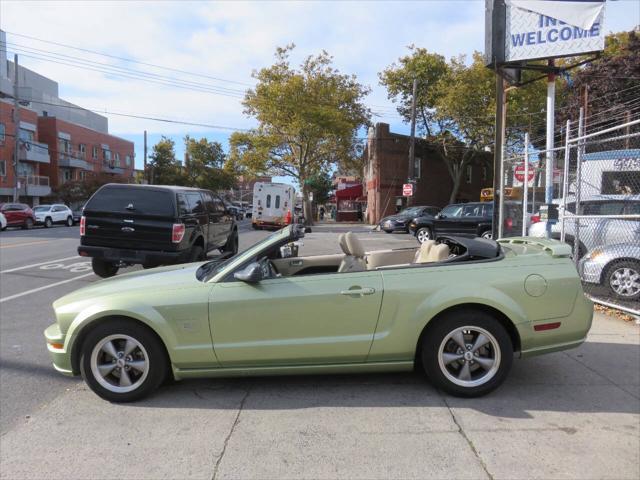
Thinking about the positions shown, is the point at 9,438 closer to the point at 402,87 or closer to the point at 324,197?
the point at 402,87

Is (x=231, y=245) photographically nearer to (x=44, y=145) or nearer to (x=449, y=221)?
(x=449, y=221)

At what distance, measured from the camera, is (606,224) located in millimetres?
8844

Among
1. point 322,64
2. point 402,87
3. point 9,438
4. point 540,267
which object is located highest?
point 322,64

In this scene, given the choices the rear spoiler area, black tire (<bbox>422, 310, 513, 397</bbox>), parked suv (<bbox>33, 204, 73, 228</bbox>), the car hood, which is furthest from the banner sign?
parked suv (<bbox>33, 204, 73, 228</bbox>)

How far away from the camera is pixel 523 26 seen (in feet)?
33.8

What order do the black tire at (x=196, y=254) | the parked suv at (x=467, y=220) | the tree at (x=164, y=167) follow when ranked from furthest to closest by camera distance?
the tree at (x=164, y=167) < the parked suv at (x=467, y=220) < the black tire at (x=196, y=254)

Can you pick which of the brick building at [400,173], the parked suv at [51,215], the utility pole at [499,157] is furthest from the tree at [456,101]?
the parked suv at [51,215]

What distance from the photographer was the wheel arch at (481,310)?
392 cm

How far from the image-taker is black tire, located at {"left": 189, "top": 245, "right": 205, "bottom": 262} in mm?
9659

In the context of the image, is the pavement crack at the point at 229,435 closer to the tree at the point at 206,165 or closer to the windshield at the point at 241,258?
the windshield at the point at 241,258

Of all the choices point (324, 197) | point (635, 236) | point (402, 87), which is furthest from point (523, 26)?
point (324, 197)

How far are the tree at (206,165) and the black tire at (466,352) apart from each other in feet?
201

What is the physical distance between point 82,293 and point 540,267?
3815mm

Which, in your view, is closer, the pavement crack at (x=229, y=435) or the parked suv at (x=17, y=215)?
the pavement crack at (x=229, y=435)
